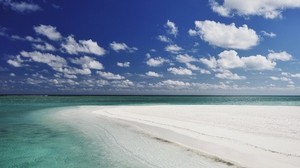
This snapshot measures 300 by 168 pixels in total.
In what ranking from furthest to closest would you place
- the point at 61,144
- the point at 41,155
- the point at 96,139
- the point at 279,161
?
the point at 96,139, the point at 61,144, the point at 41,155, the point at 279,161

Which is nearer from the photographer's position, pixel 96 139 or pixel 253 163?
pixel 253 163

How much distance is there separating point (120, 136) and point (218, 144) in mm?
6707

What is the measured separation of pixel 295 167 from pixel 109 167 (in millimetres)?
6647

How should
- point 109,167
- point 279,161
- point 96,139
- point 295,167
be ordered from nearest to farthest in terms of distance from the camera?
1. point 295,167
2. point 279,161
3. point 109,167
4. point 96,139

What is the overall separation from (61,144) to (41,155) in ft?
8.37

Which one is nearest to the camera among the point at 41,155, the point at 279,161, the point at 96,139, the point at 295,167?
the point at 295,167

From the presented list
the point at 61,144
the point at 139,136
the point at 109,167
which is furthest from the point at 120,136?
the point at 109,167

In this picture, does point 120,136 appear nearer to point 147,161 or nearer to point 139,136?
point 139,136

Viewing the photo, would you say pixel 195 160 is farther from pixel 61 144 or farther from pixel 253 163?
pixel 61 144

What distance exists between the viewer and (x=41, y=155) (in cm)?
1290

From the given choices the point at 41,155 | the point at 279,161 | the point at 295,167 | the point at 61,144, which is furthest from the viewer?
the point at 61,144

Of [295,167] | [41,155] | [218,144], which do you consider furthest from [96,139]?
[295,167]

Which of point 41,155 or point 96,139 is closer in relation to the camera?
point 41,155

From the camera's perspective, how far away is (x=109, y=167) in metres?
10.8
